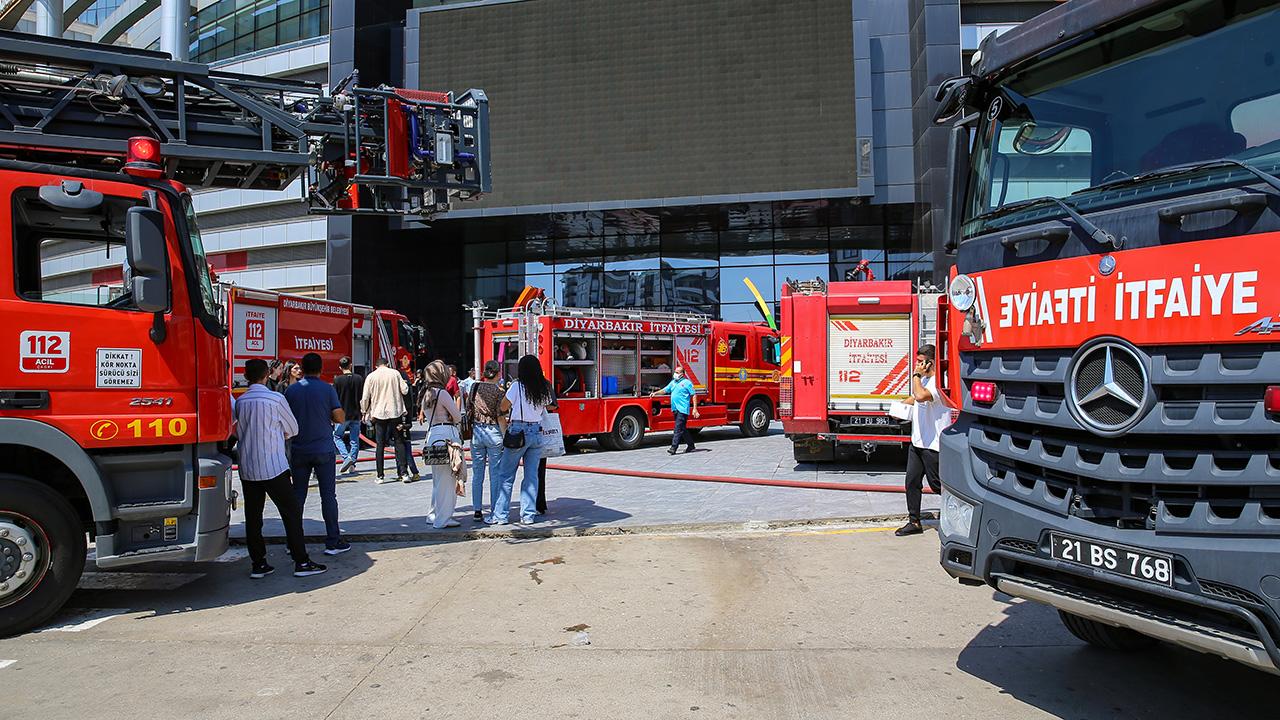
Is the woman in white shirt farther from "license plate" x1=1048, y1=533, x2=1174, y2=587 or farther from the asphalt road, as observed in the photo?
"license plate" x1=1048, y1=533, x2=1174, y2=587

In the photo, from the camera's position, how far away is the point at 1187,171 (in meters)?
3.33

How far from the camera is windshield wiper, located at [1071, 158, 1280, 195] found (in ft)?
9.90

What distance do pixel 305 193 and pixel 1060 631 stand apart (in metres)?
7.51

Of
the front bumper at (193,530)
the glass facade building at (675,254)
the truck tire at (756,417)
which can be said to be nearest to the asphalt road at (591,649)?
the front bumper at (193,530)

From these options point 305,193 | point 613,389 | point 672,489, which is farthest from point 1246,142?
point 613,389

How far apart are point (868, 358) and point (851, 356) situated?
0.26 m

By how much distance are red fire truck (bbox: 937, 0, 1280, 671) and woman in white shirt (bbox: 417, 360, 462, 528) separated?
547 cm

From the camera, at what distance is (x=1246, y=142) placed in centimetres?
319

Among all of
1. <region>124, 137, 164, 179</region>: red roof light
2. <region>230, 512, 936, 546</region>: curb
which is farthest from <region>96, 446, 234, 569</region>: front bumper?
<region>230, 512, 936, 546</region>: curb

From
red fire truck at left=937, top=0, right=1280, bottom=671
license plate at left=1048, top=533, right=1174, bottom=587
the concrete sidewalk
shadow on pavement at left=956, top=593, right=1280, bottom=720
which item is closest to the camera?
red fire truck at left=937, top=0, right=1280, bottom=671

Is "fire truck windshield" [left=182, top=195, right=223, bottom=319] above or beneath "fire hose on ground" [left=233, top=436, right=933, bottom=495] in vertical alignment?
above

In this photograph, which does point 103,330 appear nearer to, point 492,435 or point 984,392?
point 492,435

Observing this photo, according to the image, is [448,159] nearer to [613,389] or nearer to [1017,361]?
[1017,361]

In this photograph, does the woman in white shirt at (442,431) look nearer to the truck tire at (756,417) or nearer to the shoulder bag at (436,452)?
the shoulder bag at (436,452)
